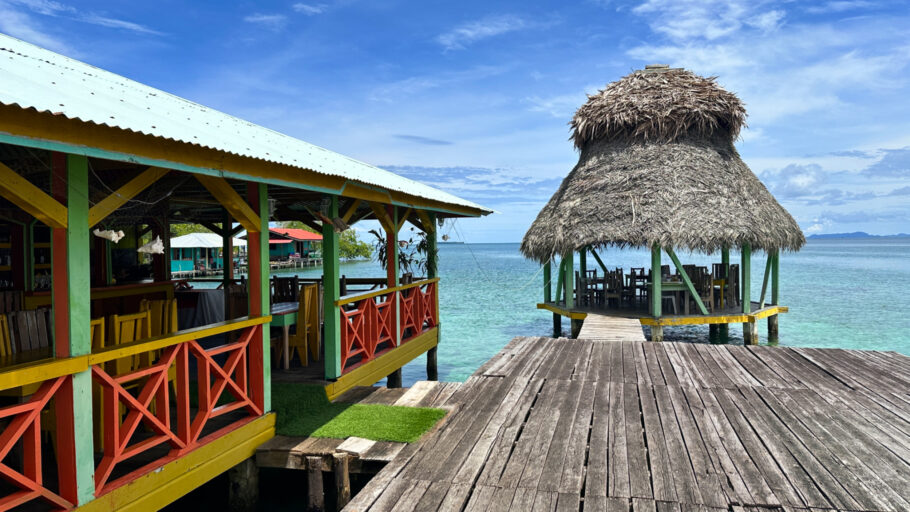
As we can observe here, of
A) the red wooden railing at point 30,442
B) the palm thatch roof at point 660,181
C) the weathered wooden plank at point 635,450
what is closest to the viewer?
the red wooden railing at point 30,442

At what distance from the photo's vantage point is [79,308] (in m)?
3.47

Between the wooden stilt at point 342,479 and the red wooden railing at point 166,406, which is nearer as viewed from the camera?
the red wooden railing at point 166,406

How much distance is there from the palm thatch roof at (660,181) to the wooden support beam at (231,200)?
9.88 metres

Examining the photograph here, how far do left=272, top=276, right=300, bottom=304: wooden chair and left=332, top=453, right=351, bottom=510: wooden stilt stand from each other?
16.7 ft

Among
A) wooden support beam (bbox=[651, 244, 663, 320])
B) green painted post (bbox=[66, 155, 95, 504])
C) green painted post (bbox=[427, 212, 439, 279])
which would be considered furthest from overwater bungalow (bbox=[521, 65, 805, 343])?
green painted post (bbox=[66, 155, 95, 504])

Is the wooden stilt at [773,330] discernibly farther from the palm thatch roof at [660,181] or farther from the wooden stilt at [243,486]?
the wooden stilt at [243,486]

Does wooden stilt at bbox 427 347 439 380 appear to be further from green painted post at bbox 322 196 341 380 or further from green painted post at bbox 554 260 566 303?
green painted post at bbox 554 260 566 303

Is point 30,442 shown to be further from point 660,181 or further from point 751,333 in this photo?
point 751,333

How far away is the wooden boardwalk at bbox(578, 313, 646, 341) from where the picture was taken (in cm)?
963

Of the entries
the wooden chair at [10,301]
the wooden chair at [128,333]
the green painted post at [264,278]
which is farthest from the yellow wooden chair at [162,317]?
the wooden chair at [10,301]

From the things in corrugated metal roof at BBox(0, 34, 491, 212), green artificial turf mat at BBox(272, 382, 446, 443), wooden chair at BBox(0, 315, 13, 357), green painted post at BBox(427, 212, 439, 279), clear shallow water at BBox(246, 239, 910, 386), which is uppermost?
corrugated metal roof at BBox(0, 34, 491, 212)

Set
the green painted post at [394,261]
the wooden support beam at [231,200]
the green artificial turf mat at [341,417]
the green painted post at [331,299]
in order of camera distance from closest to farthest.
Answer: the wooden support beam at [231,200]
the green artificial turf mat at [341,417]
the green painted post at [331,299]
the green painted post at [394,261]

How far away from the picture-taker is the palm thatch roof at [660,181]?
13352 millimetres

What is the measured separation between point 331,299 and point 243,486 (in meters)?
2.21
